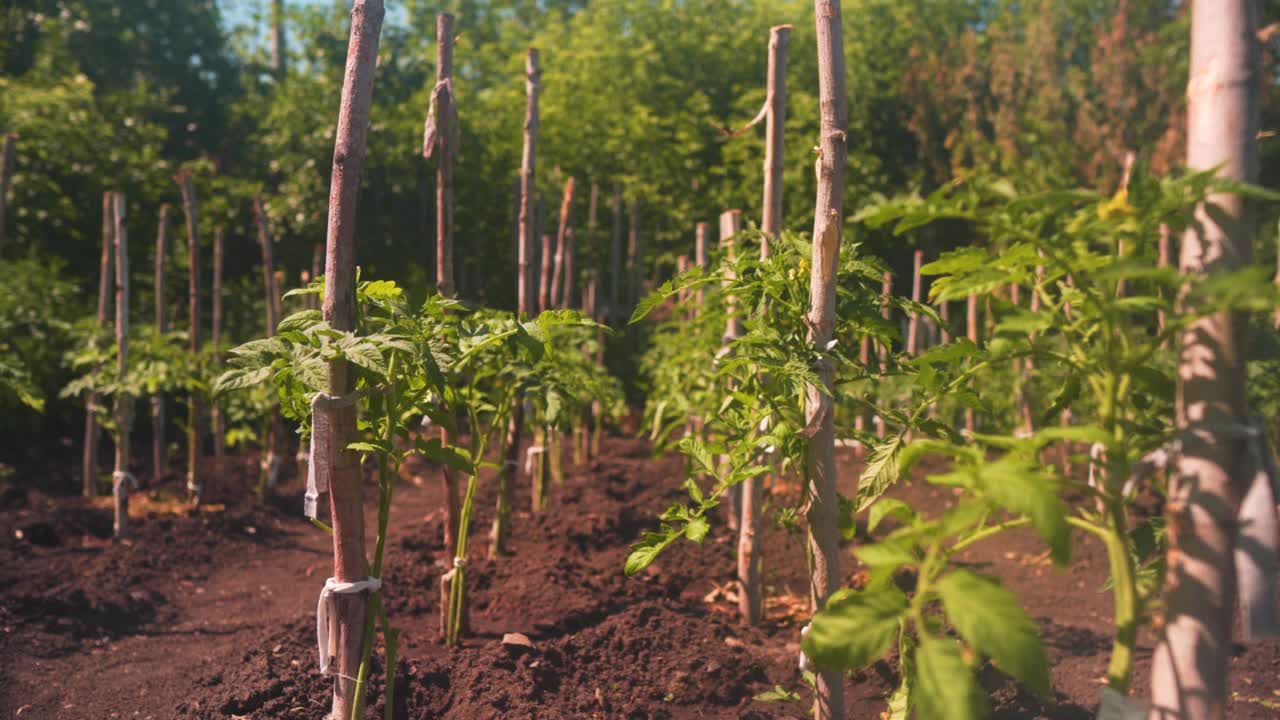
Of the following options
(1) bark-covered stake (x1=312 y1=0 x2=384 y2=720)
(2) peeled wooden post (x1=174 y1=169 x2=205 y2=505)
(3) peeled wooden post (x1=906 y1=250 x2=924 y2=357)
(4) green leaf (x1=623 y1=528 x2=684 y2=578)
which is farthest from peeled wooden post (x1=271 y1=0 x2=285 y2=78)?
(4) green leaf (x1=623 y1=528 x2=684 y2=578)

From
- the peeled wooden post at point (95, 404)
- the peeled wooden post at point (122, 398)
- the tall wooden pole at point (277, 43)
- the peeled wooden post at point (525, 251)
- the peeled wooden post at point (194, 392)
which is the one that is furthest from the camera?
the tall wooden pole at point (277, 43)

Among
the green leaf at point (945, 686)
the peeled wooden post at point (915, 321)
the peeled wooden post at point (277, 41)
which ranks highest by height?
A: the peeled wooden post at point (277, 41)

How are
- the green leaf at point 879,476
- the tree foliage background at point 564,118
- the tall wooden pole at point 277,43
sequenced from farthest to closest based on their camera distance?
the tall wooden pole at point 277,43
the tree foliage background at point 564,118
the green leaf at point 879,476

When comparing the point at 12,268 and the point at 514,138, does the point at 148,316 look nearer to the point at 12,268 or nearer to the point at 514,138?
the point at 12,268

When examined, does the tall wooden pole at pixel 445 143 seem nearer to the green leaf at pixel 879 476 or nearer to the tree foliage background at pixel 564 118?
the green leaf at pixel 879 476

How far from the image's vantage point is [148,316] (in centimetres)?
902

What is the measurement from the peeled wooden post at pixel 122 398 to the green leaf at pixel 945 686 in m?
5.22

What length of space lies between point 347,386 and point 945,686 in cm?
158

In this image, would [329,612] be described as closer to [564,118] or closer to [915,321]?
[915,321]

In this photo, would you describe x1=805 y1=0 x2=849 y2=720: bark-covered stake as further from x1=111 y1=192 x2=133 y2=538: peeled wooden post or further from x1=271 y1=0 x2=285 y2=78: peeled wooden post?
x1=271 y1=0 x2=285 y2=78: peeled wooden post

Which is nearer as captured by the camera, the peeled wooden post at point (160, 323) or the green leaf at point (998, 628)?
the green leaf at point (998, 628)

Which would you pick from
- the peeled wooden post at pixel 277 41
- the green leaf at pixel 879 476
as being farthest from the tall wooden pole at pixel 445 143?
the peeled wooden post at pixel 277 41

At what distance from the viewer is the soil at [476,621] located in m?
2.93

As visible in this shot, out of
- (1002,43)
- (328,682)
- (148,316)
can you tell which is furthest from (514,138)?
(328,682)
